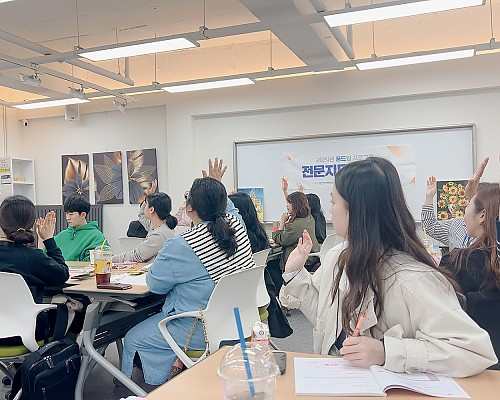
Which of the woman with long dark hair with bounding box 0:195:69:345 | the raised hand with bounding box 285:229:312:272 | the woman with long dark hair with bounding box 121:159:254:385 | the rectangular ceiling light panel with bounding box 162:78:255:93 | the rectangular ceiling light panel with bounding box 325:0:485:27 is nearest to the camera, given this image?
the raised hand with bounding box 285:229:312:272

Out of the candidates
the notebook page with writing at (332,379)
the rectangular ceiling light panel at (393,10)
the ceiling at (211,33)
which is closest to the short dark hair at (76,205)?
the ceiling at (211,33)

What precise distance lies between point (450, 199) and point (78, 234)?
4.34 metres

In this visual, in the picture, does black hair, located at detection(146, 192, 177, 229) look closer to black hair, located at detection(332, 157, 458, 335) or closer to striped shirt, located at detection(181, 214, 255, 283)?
striped shirt, located at detection(181, 214, 255, 283)

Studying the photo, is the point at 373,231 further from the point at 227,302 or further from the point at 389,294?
the point at 227,302

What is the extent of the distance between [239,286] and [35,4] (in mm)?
4087

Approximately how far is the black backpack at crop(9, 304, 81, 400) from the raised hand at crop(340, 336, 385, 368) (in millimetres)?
1774

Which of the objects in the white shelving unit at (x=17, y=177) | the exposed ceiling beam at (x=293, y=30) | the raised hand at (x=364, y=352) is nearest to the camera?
the raised hand at (x=364, y=352)

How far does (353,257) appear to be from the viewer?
4.71ft

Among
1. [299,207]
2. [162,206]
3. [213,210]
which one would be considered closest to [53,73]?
[162,206]

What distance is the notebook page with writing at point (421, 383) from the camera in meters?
1.15

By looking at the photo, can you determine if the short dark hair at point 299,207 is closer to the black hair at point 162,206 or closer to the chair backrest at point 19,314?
the black hair at point 162,206

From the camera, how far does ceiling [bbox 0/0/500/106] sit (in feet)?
15.6

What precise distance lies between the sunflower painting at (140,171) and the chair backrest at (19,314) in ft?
16.1

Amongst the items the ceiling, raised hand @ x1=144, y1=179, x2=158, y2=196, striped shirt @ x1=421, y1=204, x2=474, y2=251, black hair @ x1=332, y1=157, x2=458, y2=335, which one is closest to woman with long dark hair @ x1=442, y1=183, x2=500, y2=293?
black hair @ x1=332, y1=157, x2=458, y2=335
